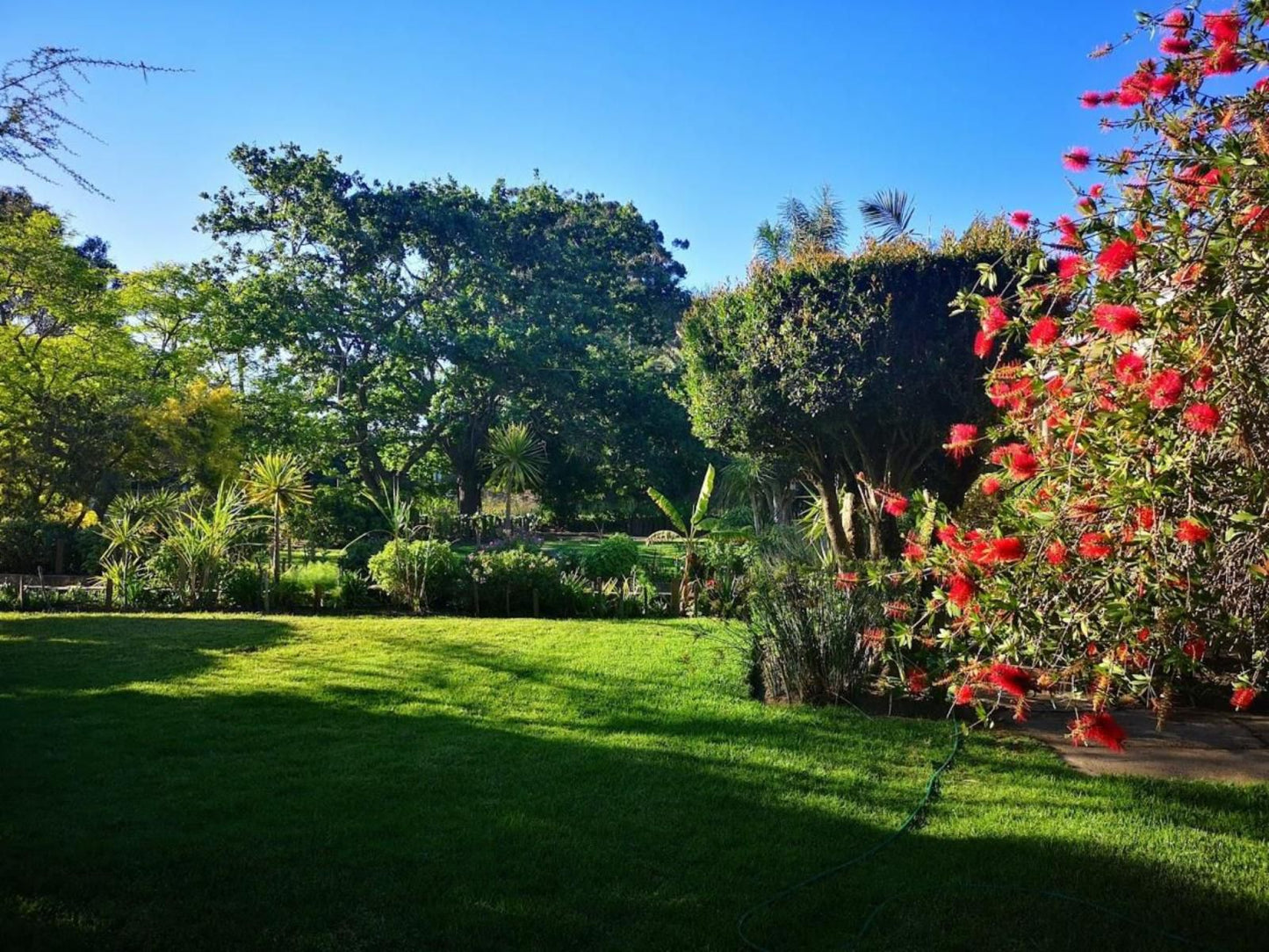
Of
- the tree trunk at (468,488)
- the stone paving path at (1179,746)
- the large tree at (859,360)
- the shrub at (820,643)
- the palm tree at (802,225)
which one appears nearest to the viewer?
the stone paving path at (1179,746)

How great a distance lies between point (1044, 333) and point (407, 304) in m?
21.2

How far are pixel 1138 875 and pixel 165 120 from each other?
7.53 meters

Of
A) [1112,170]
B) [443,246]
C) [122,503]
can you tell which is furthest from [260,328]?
[1112,170]

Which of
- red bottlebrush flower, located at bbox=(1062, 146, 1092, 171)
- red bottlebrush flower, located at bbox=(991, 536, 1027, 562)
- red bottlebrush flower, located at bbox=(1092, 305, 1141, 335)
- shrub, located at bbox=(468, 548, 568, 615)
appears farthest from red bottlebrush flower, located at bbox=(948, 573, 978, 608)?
shrub, located at bbox=(468, 548, 568, 615)

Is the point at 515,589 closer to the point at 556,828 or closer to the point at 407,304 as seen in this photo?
the point at 556,828

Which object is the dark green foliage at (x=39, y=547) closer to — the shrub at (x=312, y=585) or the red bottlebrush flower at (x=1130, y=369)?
the shrub at (x=312, y=585)

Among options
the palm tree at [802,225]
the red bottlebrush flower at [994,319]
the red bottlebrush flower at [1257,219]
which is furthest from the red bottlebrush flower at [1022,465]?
the palm tree at [802,225]

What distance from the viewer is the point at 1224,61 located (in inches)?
102

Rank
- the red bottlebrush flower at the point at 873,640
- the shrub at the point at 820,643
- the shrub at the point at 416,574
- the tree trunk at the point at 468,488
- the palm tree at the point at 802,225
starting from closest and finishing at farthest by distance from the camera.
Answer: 1. the red bottlebrush flower at the point at 873,640
2. the shrub at the point at 820,643
3. the shrub at the point at 416,574
4. the palm tree at the point at 802,225
5. the tree trunk at the point at 468,488

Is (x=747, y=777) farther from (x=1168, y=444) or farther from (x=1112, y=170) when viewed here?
(x=1112, y=170)

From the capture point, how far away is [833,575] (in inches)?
273

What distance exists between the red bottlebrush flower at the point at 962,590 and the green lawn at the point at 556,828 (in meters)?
1.25

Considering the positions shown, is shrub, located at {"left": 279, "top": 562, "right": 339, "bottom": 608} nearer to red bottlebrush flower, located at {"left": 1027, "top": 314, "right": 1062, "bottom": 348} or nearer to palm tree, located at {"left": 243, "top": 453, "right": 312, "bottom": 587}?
palm tree, located at {"left": 243, "top": 453, "right": 312, "bottom": 587}

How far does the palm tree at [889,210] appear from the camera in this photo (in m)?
14.5
